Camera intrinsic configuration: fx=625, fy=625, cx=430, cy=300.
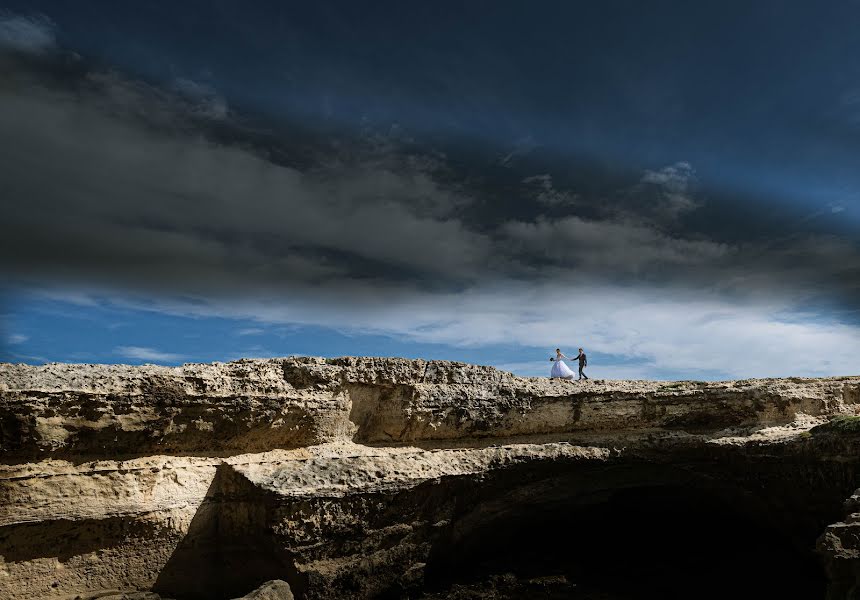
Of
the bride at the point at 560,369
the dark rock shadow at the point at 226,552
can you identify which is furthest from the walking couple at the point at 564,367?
the dark rock shadow at the point at 226,552

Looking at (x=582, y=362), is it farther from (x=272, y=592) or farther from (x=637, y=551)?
(x=272, y=592)

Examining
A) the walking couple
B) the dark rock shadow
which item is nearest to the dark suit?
the walking couple

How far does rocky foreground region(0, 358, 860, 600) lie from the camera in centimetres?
720

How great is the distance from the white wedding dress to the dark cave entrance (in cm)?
310

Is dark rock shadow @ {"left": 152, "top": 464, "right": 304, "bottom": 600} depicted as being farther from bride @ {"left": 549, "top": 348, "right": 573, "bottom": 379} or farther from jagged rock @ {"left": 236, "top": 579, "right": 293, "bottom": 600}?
bride @ {"left": 549, "top": 348, "right": 573, "bottom": 379}

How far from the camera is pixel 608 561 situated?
10.8 meters

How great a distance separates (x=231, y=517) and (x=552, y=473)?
4.89 metres

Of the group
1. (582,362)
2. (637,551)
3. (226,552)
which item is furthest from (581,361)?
(226,552)

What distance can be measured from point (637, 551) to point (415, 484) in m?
5.17

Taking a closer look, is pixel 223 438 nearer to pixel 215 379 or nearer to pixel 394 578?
pixel 215 379

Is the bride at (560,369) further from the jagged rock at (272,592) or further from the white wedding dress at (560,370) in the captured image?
the jagged rock at (272,592)

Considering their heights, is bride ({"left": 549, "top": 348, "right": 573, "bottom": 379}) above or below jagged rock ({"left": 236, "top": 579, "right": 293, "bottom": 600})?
above

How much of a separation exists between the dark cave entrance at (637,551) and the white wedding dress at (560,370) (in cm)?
310

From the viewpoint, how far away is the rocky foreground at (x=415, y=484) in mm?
7203
